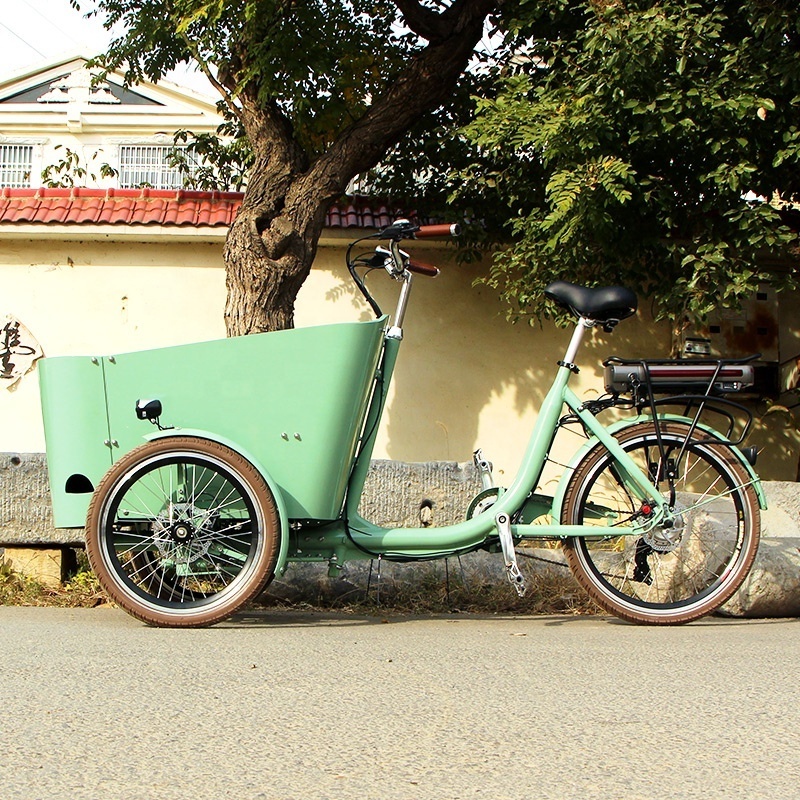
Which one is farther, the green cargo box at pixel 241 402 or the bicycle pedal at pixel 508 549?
the green cargo box at pixel 241 402

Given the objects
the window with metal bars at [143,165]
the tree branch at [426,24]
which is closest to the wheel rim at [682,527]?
the tree branch at [426,24]

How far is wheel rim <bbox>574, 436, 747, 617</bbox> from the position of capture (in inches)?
178

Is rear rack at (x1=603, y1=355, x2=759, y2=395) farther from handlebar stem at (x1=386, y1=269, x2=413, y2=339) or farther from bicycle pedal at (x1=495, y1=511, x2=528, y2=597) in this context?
handlebar stem at (x1=386, y1=269, x2=413, y2=339)

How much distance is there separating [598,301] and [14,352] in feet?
24.5

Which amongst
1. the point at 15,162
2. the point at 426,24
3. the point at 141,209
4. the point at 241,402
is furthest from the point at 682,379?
the point at 15,162

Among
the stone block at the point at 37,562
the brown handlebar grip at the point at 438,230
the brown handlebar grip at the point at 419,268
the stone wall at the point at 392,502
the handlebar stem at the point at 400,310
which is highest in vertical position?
the brown handlebar grip at the point at 438,230

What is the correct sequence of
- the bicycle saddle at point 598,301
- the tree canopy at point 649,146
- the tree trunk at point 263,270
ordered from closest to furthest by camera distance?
the bicycle saddle at point 598,301 < the tree canopy at point 649,146 < the tree trunk at point 263,270

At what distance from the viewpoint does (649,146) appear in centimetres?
811

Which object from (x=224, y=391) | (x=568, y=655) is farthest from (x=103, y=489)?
(x=568, y=655)

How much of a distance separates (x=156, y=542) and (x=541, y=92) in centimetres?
534

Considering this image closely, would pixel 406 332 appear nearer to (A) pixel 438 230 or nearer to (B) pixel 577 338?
(B) pixel 577 338

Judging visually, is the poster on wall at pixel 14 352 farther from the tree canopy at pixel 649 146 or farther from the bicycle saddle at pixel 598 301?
the bicycle saddle at pixel 598 301

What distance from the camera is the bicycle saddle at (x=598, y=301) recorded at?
14.8 feet

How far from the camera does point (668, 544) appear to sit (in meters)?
4.52
